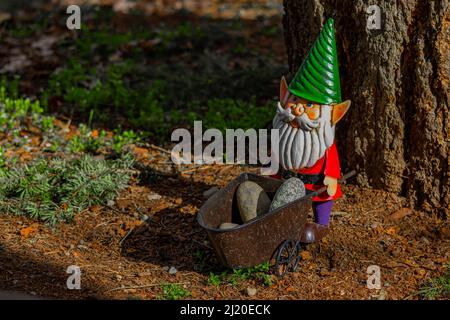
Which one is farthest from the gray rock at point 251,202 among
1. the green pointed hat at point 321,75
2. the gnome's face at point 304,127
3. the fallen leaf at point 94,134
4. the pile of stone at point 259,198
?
the fallen leaf at point 94,134

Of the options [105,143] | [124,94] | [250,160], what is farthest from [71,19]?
[250,160]

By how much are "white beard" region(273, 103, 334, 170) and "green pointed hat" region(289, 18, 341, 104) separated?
0.08m

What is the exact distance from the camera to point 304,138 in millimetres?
3748

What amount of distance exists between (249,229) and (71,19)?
17.5 ft

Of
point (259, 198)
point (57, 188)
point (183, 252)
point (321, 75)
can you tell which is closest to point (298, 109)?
point (321, 75)

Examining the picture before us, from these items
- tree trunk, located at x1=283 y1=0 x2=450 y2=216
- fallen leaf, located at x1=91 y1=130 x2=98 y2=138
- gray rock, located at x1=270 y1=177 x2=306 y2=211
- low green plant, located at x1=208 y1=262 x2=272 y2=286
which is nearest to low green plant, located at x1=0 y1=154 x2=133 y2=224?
fallen leaf, located at x1=91 y1=130 x2=98 y2=138

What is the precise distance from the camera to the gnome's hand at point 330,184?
3.79m

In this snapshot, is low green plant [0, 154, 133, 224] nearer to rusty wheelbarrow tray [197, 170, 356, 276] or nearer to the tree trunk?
rusty wheelbarrow tray [197, 170, 356, 276]

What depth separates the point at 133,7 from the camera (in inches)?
353

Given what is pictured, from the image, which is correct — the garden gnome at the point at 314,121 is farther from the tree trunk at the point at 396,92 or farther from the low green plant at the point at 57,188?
the low green plant at the point at 57,188

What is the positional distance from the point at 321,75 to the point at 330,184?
0.61 metres

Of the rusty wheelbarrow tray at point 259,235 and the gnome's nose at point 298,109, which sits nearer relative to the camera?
the rusty wheelbarrow tray at point 259,235

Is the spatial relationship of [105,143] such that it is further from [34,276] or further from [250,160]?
[34,276]

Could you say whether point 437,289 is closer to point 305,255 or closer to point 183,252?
point 305,255
